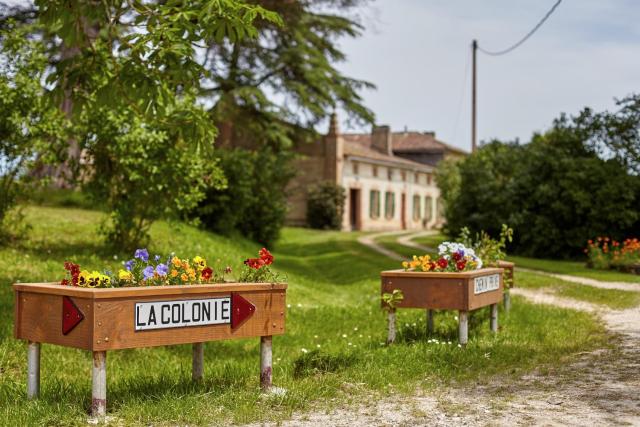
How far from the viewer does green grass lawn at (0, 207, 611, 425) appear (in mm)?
5863

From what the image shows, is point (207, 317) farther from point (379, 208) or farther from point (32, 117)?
point (379, 208)

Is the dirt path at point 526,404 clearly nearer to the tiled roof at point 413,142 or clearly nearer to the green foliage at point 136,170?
the green foliage at point 136,170

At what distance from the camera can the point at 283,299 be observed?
663cm

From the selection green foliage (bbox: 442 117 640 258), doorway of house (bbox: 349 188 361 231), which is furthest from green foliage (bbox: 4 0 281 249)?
doorway of house (bbox: 349 188 361 231)

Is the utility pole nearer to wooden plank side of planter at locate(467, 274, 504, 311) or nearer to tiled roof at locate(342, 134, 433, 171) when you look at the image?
tiled roof at locate(342, 134, 433, 171)

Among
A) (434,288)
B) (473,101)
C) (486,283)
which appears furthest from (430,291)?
(473,101)

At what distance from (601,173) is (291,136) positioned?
11.4m

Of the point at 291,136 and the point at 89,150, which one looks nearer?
the point at 89,150

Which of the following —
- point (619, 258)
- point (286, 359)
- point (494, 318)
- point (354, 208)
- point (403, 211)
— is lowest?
point (286, 359)

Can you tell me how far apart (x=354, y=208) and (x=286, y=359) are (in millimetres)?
39723

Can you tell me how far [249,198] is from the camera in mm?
23125

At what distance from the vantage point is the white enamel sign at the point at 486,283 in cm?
924

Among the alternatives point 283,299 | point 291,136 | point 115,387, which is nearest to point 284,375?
point 283,299

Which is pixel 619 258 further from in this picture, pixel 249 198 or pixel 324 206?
pixel 324 206
